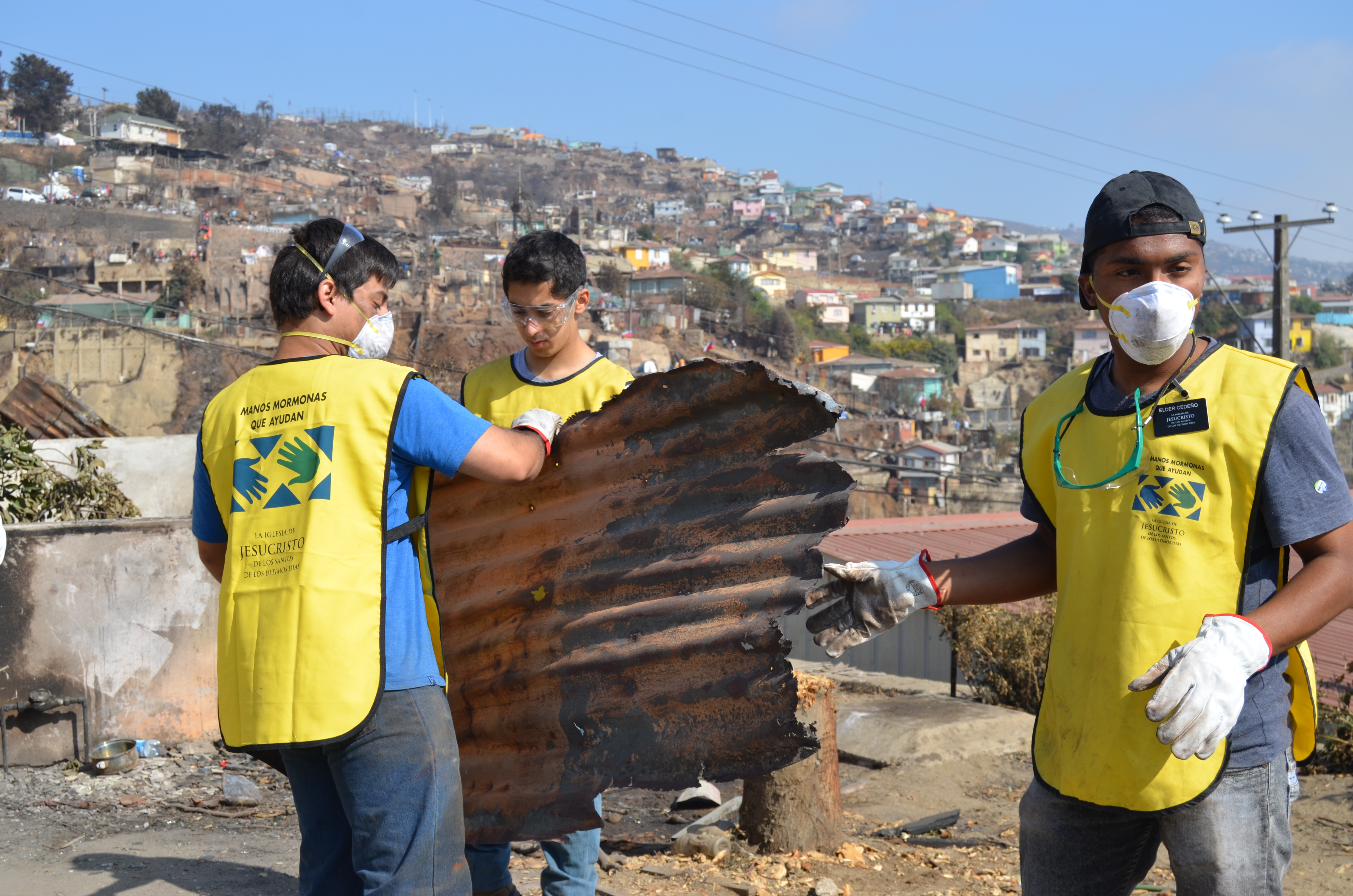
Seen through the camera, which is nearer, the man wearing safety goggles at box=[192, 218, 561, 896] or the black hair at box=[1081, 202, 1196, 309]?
the black hair at box=[1081, 202, 1196, 309]

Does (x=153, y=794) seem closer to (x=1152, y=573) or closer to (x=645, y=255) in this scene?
(x=1152, y=573)

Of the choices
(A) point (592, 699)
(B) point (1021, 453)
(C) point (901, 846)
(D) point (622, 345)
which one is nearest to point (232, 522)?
(A) point (592, 699)

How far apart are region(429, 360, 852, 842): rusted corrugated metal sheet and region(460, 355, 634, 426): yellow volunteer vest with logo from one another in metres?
0.58

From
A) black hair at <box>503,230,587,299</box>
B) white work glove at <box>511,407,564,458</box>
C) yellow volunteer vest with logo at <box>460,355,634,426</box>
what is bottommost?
white work glove at <box>511,407,564,458</box>

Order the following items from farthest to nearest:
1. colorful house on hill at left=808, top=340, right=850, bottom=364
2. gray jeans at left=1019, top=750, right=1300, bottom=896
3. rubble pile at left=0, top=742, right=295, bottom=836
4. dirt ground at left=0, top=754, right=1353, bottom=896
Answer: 1. colorful house on hill at left=808, top=340, right=850, bottom=364
2. rubble pile at left=0, top=742, right=295, bottom=836
3. dirt ground at left=0, top=754, right=1353, bottom=896
4. gray jeans at left=1019, top=750, right=1300, bottom=896

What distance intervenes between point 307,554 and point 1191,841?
162 cm

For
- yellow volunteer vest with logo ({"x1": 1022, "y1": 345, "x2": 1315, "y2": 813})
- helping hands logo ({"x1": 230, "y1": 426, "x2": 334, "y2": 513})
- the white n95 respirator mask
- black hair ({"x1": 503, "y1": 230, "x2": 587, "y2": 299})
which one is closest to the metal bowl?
→ black hair ({"x1": 503, "y1": 230, "x2": 587, "y2": 299})

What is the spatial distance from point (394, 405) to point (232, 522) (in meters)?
0.40

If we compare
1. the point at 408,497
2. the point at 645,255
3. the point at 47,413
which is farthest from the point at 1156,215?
the point at 645,255

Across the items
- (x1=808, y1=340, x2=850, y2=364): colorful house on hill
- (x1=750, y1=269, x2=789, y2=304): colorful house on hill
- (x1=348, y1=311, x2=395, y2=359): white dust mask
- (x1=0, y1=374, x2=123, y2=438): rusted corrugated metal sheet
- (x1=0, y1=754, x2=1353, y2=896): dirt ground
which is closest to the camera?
(x1=348, y1=311, x2=395, y2=359): white dust mask

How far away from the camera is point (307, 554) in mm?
2014

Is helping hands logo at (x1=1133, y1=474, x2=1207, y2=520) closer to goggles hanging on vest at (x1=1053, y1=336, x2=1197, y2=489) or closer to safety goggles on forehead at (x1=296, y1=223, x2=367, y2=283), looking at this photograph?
goggles hanging on vest at (x1=1053, y1=336, x2=1197, y2=489)

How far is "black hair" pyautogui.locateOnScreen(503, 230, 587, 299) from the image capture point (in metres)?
3.01

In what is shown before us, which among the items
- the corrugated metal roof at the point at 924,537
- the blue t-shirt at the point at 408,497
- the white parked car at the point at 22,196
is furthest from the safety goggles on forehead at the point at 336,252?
the white parked car at the point at 22,196
